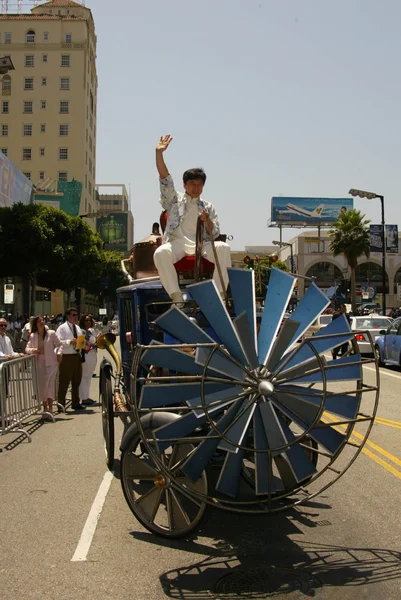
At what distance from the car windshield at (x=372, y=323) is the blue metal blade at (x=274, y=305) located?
22.1m

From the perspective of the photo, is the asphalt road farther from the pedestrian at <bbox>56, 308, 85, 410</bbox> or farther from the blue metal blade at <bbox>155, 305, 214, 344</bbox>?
the pedestrian at <bbox>56, 308, 85, 410</bbox>

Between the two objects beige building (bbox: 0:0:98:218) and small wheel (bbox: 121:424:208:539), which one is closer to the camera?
small wheel (bbox: 121:424:208:539)

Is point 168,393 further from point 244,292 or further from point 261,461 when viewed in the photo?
point 244,292

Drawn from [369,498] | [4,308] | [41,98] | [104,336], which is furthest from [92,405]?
[41,98]

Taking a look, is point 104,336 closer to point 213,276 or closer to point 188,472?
point 213,276

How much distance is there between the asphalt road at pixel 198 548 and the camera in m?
4.52

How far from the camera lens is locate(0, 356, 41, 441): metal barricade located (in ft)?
33.9

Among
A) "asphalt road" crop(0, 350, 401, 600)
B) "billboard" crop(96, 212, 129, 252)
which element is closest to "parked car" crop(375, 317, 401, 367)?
"asphalt road" crop(0, 350, 401, 600)

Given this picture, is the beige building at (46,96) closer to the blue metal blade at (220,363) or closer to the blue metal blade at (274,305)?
the blue metal blade at (274,305)

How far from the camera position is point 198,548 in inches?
210

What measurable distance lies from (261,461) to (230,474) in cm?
26

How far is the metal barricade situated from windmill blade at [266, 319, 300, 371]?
6266 mm

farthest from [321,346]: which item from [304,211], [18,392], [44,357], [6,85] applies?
[6,85]

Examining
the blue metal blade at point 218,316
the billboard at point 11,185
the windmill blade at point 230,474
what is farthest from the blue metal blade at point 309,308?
the billboard at point 11,185
